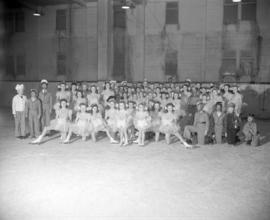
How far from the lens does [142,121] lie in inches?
388

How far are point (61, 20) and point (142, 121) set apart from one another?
16556 mm

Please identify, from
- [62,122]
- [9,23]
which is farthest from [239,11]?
[9,23]

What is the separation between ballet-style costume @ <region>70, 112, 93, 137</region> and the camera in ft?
33.1

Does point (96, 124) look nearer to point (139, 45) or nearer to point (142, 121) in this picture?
point (142, 121)

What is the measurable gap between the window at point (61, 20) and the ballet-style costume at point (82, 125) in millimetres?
15206

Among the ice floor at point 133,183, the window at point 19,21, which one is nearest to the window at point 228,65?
the ice floor at point 133,183

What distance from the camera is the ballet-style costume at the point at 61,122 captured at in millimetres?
10031

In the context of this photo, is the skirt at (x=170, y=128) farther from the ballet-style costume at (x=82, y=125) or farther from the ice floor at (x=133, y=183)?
the ballet-style costume at (x=82, y=125)

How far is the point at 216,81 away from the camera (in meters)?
19.8

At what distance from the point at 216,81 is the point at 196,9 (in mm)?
4598

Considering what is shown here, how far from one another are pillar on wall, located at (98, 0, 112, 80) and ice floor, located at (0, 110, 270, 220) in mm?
12133

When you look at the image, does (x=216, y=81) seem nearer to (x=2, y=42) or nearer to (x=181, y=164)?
(x=181, y=164)

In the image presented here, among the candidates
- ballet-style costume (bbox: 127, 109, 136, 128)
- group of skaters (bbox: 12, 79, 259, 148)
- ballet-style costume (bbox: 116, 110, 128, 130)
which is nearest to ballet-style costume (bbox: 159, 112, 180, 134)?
group of skaters (bbox: 12, 79, 259, 148)

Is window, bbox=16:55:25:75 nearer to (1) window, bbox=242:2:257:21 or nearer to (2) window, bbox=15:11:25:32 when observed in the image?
(2) window, bbox=15:11:25:32
